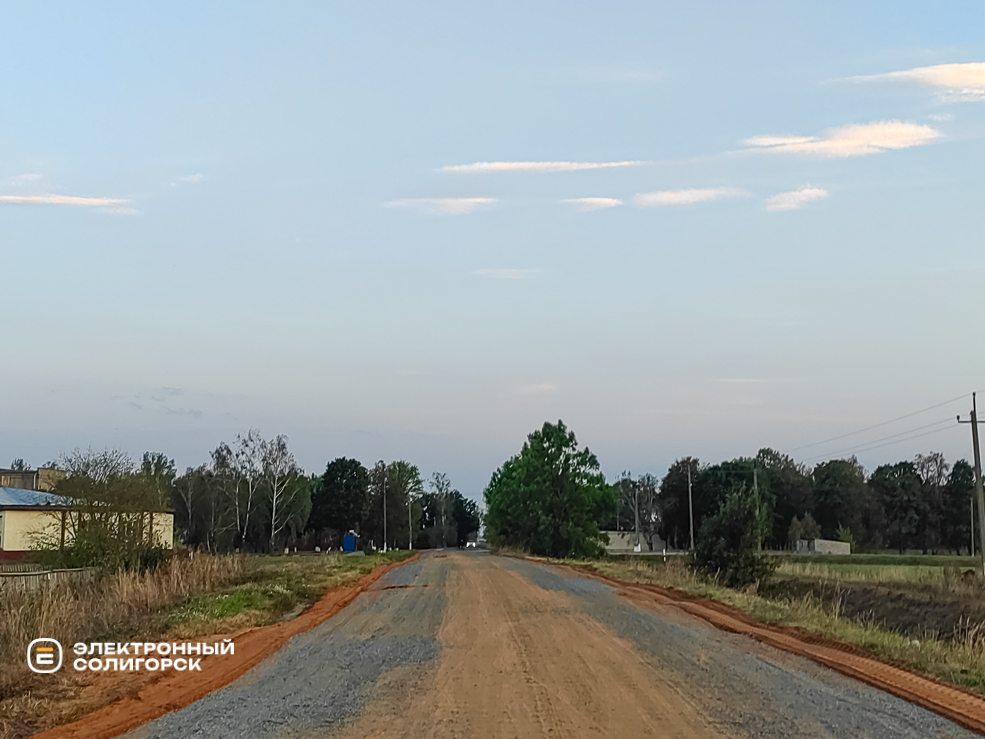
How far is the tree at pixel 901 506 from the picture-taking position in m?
104

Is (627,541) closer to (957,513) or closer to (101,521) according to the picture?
(957,513)

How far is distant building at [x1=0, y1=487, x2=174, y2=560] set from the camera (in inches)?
1053

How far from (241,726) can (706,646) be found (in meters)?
8.04

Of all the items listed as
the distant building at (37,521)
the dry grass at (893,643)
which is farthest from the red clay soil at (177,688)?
the distant building at (37,521)

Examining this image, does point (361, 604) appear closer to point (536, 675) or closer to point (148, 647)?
point (148, 647)

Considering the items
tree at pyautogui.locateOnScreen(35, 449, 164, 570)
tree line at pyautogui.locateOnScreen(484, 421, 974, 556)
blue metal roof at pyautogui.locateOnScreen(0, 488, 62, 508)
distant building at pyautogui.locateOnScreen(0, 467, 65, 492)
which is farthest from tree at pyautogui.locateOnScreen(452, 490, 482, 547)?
tree at pyautogui.locateOnScreen(35, 449, 164, 570)

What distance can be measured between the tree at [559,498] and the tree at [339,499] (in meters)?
32.6

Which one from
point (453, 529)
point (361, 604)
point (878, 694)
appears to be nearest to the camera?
point (878, 694)

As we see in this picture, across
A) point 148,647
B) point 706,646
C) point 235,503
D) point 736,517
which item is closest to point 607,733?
point 706,646

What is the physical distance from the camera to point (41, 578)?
70.9 ft

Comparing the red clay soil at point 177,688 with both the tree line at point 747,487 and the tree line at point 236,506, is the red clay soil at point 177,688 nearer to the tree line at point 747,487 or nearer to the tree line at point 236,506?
the tree line at point 236,506

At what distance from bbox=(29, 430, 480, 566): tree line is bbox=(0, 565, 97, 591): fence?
1.62 metres

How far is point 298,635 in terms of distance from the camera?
15492 millimetres

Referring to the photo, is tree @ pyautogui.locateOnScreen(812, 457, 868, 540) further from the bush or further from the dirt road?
the dirt road
